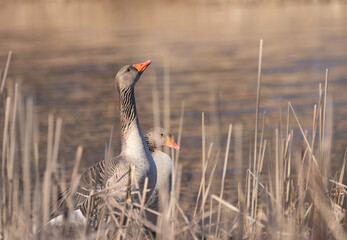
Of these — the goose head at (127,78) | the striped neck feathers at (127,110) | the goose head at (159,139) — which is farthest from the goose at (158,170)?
the goose head at (127,78)

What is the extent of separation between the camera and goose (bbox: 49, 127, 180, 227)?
5.20 m

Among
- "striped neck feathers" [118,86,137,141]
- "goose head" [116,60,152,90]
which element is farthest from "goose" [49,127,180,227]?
"goose head" [116,60,152,90]

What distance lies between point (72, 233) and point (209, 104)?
8.70 meters

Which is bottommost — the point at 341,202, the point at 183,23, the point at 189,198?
the point at 189,198

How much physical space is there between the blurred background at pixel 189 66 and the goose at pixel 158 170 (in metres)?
0.46

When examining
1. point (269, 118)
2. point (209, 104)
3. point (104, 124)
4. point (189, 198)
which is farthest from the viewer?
point (209, 104)

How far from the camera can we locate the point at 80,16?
116ft

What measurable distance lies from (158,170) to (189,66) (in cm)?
1298

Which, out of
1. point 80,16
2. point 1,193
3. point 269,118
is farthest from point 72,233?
point 80,16

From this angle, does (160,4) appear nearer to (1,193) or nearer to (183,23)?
(183,23)

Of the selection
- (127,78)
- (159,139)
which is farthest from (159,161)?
(127,78)

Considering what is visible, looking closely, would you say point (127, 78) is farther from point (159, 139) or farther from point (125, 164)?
point (159, 139)

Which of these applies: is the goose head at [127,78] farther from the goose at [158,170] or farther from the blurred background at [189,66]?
the goose at [158,170]

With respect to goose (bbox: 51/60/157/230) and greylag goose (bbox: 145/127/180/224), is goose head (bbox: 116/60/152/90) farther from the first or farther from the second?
greylag goose (bbox: 145/127/180/224)
